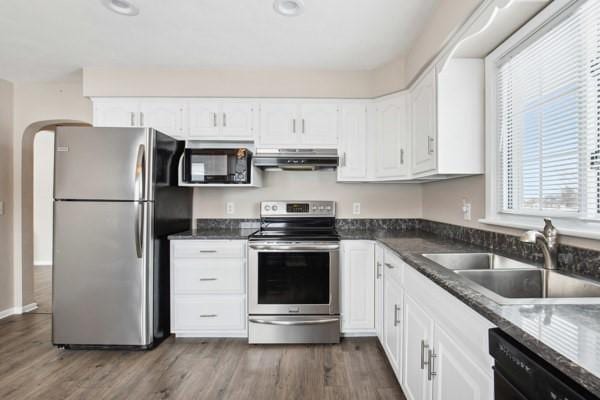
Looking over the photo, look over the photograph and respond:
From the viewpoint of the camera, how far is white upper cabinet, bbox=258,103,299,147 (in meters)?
2.88

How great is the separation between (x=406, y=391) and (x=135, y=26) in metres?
2.95

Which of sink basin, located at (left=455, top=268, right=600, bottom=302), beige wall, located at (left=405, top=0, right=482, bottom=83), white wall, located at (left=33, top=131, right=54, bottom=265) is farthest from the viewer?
white wall, located at (left=33, top=131, right=54, bottom=265)

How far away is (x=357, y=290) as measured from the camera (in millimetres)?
2566

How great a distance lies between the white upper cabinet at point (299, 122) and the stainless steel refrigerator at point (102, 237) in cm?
105

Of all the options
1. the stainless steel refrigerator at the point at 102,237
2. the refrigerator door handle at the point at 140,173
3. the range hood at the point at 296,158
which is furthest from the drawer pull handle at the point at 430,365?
the refrigerator door handle at the point at 140,173

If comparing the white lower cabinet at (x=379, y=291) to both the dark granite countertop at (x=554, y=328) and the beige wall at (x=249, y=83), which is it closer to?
the dark granite countertop at (x=554, y=328)

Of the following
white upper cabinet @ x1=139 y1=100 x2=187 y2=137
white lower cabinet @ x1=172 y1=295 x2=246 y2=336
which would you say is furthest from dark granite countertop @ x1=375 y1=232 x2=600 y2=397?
white upper cabinet @ x1=139 y1=100 x2=187 y2=137

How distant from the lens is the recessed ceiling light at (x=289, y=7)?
1906 millimetres

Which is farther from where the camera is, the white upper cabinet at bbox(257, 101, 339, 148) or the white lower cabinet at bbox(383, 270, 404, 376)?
the white upper cabinet at bbox(257, 101, 339, 148)

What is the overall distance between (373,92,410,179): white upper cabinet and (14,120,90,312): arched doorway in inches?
125

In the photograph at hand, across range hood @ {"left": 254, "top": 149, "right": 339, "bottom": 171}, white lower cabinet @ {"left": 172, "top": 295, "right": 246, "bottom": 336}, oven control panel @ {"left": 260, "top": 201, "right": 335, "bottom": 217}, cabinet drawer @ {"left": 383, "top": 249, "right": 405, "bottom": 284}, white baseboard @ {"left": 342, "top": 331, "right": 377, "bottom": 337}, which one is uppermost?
range hood @ {"left": 254, "top": 149, "right": 339, "bottom": 171}

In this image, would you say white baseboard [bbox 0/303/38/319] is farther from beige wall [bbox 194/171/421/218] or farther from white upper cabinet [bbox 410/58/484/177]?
white upper cabinet [bbox 410/58/484/177]

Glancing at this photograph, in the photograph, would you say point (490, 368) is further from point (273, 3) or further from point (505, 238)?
point (273, 3)

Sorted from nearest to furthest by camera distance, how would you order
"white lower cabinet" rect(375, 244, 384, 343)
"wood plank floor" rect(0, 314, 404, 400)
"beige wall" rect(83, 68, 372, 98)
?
"wood plank floor" rect(0, 314, 404, 400) < "white lower cabinet" rect(375, 244, 384, 343) < "beige wall" rect(83, 68, 372, 98)
